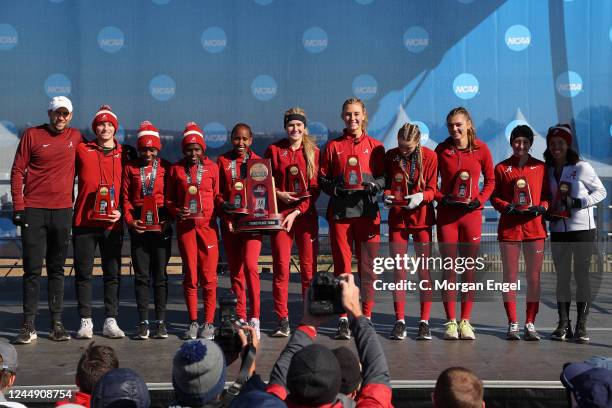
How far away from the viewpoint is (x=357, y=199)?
5.52 metres

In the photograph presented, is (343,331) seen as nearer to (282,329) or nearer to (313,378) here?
(282,329)

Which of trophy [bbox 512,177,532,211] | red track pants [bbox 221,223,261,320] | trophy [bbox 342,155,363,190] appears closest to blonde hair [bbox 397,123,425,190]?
trophy [bbox 342,155,363,190]

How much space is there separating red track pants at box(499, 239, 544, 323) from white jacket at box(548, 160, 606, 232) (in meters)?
0.23

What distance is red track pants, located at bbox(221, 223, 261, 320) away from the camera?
220 inches

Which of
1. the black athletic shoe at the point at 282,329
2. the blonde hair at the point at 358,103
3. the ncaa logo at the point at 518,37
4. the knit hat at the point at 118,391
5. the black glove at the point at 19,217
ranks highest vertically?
the ncaa logo at the point at 518,37

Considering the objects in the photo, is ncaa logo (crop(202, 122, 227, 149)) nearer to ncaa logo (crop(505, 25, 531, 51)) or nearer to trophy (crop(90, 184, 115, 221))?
trophy (crop(90, 184, 115, 221))

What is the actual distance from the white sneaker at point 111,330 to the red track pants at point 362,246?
4.81ft

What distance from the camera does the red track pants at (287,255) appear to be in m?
5.59

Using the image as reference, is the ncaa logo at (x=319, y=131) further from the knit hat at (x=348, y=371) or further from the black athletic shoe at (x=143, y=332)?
the knit hat at (x=348, y=371)

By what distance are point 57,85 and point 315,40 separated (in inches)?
88.1

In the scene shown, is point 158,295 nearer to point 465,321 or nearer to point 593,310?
point 465,321

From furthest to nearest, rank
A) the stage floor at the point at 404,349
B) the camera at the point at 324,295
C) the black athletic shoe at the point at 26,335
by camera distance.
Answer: the black athletic shoe at the point at 26,335 < the stage floor at the point at 404,349 < the camera at the point at 324,295

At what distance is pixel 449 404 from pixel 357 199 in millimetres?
3058

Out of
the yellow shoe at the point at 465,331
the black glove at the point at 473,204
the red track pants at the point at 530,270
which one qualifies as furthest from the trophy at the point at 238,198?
the red track pants at the point at 530,270
